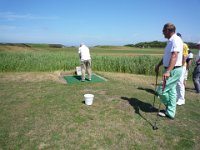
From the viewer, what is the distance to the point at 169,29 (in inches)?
179

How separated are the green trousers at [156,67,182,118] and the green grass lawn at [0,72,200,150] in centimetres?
31

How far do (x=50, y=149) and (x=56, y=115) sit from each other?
4.80ft

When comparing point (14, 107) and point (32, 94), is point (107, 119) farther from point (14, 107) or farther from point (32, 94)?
point (32, 94)

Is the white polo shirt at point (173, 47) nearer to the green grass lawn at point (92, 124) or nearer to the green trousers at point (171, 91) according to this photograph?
the green trousers at point (171, 91)

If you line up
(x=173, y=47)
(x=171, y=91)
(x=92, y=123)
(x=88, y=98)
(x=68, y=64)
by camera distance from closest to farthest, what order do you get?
(x=173, y=47) < (x=92, y=123) < (x=171, y=91) < (x=88, y=98) < (x=68, y=64)

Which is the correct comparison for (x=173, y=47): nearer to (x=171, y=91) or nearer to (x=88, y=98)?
(x=171, y=91)

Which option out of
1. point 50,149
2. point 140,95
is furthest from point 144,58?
point 50,149

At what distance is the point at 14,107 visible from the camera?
576cm

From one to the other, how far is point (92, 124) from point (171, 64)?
2.05 meters

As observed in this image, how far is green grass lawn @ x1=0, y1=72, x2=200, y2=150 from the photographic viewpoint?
396cm

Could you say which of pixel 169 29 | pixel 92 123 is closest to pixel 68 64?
pixel 92 123

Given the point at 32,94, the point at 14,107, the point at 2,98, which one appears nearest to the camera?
the point at 14,107

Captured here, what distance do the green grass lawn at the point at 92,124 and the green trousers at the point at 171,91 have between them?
1.03 feet

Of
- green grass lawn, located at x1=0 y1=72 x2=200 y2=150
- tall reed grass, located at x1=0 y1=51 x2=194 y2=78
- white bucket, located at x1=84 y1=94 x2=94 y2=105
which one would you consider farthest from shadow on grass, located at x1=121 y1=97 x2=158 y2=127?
tall reed grass, located at x1=0 y1=51 x2=194 y2=78
